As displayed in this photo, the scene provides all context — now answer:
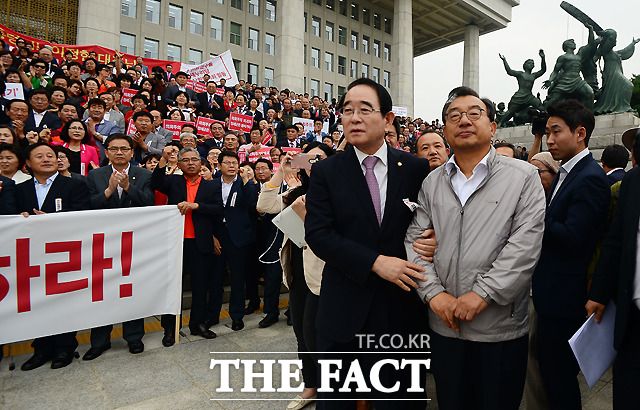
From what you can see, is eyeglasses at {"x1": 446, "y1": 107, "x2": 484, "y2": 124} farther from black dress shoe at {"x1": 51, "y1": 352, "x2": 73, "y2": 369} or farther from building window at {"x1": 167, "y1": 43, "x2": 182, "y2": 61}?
building window at {"x1": 167, "y1": 43, "x2": 182, "y2": 61}

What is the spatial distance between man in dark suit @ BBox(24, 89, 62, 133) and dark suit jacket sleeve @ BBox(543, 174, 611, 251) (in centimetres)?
721

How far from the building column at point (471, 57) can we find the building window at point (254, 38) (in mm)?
20448

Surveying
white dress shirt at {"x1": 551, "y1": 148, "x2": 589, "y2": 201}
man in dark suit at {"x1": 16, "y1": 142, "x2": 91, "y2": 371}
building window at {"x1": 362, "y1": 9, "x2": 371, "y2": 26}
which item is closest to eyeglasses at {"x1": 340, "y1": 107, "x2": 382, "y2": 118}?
white dress shirt at {"x1": 551, "y1": 148, "x2": 589, "y2": 201}

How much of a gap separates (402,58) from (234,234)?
3035 cm

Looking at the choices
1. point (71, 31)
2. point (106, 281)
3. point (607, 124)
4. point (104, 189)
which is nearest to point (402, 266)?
point (106, 281)

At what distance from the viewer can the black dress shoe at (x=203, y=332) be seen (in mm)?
4395

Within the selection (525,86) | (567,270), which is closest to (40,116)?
(567,270)

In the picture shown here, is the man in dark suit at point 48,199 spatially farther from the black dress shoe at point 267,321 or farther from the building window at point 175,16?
the building window at point 175,16

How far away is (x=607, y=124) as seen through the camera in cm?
1309

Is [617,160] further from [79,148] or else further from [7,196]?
[79,148]

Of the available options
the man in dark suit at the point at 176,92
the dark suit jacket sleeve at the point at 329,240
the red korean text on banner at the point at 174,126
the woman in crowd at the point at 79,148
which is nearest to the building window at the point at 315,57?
the man in dark suit at the point at 176,92

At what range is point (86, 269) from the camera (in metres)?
3.81

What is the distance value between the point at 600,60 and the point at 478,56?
26.8m

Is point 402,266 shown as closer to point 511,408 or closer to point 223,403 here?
point 511,408
